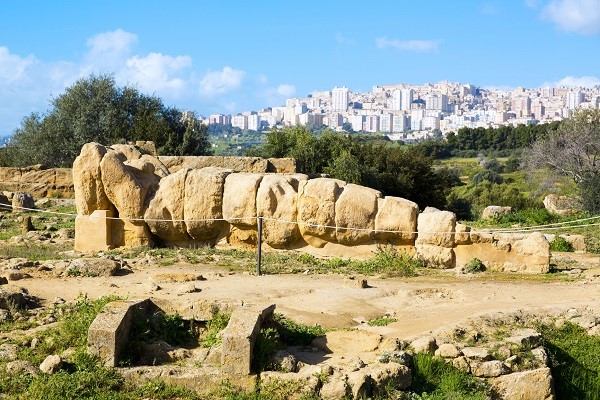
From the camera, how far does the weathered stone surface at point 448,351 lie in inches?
359

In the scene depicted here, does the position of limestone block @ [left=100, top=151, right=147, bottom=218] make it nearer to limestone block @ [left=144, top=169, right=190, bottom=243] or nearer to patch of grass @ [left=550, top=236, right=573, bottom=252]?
limestone block @ [left=144, top=169, right=190, bottom=243]

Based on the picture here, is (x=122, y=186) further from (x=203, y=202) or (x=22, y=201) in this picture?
(x=22, y=201)

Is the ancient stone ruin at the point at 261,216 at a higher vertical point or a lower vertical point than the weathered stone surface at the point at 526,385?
higher

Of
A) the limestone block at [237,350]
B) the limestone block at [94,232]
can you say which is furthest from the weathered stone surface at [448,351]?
the limestone block at [94,232]

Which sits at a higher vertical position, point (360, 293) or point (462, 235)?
point (462, 235)

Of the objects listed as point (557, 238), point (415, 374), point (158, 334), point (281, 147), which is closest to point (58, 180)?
point (281, 147)

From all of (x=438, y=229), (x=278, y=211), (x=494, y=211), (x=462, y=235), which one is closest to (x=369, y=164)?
(x=494, y=211)

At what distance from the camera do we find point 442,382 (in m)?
8.80

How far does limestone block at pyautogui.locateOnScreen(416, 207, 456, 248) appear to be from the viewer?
14883mm

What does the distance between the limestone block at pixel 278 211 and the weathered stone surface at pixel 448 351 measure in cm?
677

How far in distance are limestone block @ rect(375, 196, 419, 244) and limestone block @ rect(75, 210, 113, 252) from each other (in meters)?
5.39

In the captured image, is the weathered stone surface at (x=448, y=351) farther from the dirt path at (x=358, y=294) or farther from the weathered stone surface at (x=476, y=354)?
the dirt path at (x=358, y=294)

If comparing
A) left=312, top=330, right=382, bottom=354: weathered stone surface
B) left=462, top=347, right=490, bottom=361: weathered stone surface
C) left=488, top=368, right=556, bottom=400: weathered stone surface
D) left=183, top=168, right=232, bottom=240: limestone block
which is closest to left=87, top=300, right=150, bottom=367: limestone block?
left=312, top=330, right=382, bottom=354: weathered stone surface

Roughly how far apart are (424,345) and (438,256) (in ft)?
19.4
